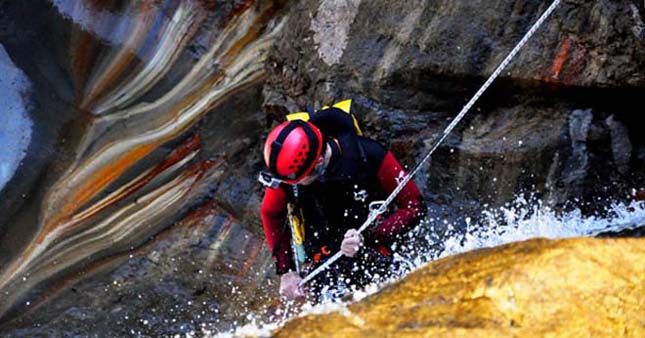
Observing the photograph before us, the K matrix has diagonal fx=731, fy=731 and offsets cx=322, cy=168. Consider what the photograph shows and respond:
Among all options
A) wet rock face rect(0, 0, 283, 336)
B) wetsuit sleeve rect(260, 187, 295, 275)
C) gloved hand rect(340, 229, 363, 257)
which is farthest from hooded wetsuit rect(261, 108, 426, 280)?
wet rock face rect(0, 0, 283, 336)

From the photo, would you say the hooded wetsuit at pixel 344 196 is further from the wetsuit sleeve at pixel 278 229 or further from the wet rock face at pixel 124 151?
the wet rock face at pixel 124 151

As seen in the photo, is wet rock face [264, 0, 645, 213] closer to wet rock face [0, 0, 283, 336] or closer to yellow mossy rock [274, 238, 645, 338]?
wet rock face [0, 0, 283, 336]

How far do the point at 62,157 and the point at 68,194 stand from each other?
0.35m

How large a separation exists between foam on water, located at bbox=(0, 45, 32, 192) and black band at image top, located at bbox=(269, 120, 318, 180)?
3548mm

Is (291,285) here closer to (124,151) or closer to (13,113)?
(124,151)

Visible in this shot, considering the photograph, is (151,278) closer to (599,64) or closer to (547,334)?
(599,64)

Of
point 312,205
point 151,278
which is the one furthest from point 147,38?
point 312,205

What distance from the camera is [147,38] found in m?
6.99

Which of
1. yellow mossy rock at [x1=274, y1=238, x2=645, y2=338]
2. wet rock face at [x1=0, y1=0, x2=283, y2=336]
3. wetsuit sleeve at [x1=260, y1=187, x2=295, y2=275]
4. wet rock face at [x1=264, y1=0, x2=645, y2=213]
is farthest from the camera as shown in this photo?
wet rock face at [x1=0, y1=0, x2=283, y2=336]

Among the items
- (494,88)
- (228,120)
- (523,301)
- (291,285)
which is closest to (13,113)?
(228,120)

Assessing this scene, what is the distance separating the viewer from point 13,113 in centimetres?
665

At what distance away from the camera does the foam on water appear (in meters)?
6.61

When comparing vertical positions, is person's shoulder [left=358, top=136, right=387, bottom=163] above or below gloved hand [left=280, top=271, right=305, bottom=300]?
above

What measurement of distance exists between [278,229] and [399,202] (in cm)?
79
